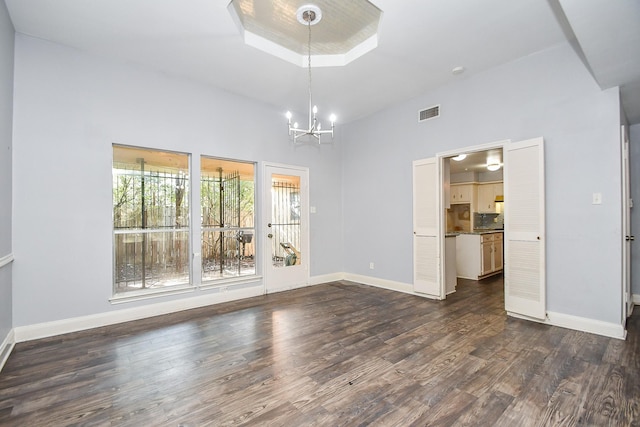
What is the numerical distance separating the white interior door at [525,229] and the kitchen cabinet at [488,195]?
5.50 metres

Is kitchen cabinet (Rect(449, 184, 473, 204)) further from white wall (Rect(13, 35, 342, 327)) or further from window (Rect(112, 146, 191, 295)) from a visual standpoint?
window (Rect(112, 146, 191, 295))

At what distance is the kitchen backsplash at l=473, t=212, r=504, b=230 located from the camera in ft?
28.6

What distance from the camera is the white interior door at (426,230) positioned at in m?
4.45

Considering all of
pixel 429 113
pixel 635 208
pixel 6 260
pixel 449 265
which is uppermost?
pixel 429 113

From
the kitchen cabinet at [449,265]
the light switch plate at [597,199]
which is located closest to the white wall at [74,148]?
the kitchen cabinet at [449,265]

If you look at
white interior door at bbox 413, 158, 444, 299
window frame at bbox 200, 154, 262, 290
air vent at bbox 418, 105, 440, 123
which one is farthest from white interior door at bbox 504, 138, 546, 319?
window frame at bbox 200, 154, 262, 290

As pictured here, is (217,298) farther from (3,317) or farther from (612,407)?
(612,407)

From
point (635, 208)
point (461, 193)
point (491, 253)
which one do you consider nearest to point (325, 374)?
point (635, 208)

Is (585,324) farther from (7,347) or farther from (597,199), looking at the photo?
(7,347)

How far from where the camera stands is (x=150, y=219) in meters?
3.96

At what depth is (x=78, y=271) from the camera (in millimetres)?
3293

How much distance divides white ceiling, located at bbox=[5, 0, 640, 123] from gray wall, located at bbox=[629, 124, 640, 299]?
0.42 m

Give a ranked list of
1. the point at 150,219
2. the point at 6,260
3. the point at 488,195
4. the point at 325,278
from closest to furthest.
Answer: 1. the point at 6,260
2. the point at 150,219
3. the point at 325,278
4. the point at 488,195

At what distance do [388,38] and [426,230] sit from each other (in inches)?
108
